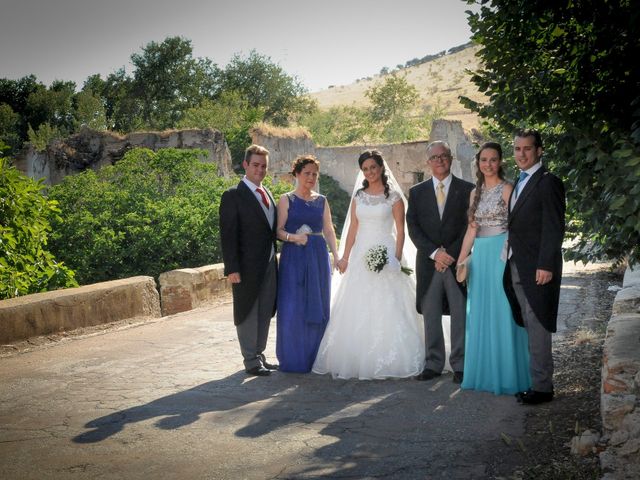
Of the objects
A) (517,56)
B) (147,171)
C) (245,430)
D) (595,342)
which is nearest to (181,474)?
(245,430)

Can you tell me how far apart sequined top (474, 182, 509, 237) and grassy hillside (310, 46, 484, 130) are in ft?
177

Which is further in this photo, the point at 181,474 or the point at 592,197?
the point at 592,197

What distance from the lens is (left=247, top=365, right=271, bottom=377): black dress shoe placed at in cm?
617

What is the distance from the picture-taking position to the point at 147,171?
47.3 ft

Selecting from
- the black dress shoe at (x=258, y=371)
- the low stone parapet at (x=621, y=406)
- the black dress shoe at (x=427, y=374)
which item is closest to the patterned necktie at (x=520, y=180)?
the low stone parapet at (x=621, y=406)

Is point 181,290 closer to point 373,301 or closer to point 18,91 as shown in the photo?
point 373,301

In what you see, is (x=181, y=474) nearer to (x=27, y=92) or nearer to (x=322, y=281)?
(x=322, y=281)

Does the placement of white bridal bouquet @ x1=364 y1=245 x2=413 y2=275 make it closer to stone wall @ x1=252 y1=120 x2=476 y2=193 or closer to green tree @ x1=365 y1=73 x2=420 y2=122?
stone wall @ x1=252 y1=120 x2=476 y2=193

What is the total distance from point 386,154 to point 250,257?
23.2 metres

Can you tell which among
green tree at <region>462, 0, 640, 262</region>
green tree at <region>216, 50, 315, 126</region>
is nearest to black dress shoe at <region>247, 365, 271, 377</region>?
green tree at <region>462, 0, 640, 262</region>

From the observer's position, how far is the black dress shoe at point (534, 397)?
5027 mm

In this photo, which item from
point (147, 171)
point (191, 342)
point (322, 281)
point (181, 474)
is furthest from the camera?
point (147, 171)

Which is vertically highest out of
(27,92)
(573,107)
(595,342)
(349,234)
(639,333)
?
(27,92)

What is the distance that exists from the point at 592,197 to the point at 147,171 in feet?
37.1
